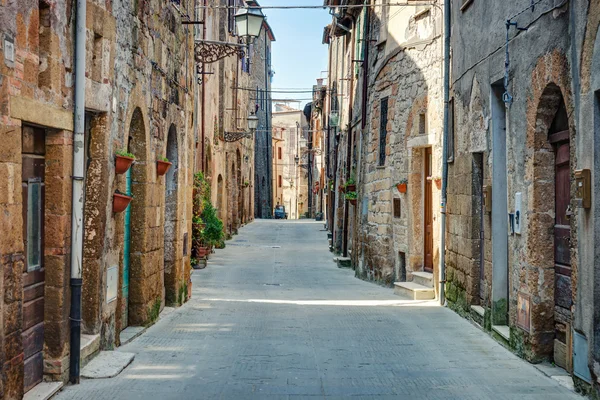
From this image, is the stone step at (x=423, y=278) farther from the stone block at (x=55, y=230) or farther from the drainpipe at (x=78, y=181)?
the stone block at (x=55, y=230)

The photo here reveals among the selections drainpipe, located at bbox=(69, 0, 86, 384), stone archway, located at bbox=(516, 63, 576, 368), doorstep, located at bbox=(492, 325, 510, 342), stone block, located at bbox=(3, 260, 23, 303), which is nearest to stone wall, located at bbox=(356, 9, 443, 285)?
doorstep, located at bbox=(492, 325, 510, 342)

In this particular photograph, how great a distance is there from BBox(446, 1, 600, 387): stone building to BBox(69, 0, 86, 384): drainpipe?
384 cm

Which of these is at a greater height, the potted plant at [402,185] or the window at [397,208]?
the potted plant at [402,185]

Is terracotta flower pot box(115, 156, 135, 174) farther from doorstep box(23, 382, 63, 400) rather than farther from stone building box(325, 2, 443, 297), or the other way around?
stone building box(325, 2, 443, 297)

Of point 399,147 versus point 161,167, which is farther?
point 399,147

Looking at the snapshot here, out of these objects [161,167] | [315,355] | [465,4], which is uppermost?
[465,4]

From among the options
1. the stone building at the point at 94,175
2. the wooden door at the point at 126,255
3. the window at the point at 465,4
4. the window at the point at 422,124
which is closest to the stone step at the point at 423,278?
the window at the point at 422,124

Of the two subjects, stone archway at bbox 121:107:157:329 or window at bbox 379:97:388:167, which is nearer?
stone archway at bbox 121:107:157:329

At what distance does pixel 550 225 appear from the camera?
6.58 metres

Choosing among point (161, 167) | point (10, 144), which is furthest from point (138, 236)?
point (10, 144)

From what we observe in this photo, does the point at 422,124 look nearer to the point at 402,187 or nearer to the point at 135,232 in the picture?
the point at 402,187

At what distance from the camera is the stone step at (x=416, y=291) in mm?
11062

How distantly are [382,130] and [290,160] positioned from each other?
4719 centimetres

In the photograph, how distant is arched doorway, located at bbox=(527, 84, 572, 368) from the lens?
250 inches
